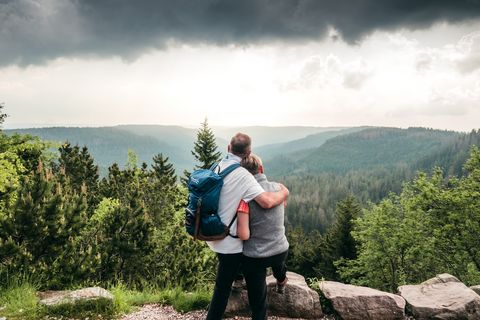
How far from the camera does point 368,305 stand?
5590mm

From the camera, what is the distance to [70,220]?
9.79 meters

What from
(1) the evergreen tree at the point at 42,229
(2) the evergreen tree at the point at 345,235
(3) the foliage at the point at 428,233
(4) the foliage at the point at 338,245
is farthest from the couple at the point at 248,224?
(2) the evergreen tree at the point at 345,235

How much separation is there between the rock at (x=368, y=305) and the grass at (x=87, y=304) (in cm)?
227

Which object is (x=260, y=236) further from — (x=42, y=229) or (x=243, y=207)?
(x=42, y=229)

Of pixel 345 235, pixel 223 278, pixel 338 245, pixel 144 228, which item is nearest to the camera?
pixel 223 278

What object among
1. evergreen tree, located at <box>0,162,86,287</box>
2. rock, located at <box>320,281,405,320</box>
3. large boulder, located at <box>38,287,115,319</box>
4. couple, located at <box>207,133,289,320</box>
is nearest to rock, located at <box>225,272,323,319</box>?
rock, located at <box>320,281,405,320</box>

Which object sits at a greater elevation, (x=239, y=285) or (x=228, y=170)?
(x=228, y=170)

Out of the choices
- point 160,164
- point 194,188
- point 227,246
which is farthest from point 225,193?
point 160,164

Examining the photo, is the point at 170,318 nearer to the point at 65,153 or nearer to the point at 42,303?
the point at 42,303

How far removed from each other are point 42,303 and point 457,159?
209 metres

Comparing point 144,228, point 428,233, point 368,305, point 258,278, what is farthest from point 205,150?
point 258,278

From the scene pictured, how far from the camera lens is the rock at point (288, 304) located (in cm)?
575

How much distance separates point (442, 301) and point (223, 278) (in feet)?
12.9

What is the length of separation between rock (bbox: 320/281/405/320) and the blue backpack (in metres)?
2.97
